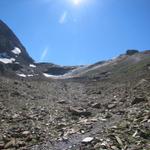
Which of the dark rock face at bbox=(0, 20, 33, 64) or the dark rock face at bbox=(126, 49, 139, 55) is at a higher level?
the dark rock face at bbox=(0, 20, 33, 64)

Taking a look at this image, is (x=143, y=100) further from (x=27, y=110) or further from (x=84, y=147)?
(x=84, y=147)

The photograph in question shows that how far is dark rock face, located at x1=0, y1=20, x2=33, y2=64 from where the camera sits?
150 m

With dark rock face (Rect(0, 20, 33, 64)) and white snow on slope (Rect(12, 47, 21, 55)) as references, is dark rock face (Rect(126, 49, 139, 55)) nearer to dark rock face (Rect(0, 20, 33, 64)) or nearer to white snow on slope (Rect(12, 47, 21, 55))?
dark rock face (Rect(0, 20, 33, 64))

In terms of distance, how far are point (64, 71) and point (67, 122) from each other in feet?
490

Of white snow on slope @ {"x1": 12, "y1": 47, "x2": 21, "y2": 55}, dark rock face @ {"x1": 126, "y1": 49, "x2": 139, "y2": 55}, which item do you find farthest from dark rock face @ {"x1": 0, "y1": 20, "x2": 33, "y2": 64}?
dark rock face @ {"x1": 126, "y1": 49, "x2": 139, "y2": 55}

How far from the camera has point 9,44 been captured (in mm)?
160375

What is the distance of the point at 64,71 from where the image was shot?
172 meters

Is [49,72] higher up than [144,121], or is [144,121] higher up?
[49,72]

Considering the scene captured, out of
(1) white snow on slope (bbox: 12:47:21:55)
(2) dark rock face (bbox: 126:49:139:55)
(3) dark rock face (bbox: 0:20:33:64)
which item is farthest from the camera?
(1) white snow on slope (bbox: 12:47:21:55)

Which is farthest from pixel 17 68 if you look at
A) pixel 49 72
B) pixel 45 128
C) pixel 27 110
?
pixel 45 128

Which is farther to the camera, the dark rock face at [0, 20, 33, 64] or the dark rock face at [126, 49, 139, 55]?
the dark rock face at [126, 49, 139, 55]

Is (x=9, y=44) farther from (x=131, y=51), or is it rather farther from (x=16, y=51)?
(x=131, y=51)

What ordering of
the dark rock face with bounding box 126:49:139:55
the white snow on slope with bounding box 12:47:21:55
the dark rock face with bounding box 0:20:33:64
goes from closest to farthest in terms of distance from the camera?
the dark rock face with bounding box 0:20:33:64
the dark rock face with bounding box 126:49:139:55
the white snow on slope with bounding box 12:47:21:55

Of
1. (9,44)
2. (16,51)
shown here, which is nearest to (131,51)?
(16,51)
